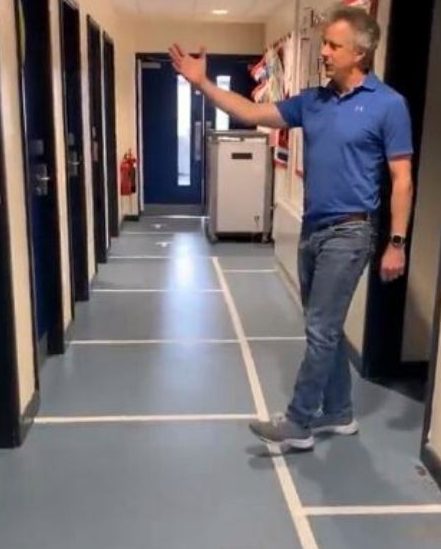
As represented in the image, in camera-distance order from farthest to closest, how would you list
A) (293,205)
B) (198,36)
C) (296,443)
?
(198,36)
(293,205)
(296,443)

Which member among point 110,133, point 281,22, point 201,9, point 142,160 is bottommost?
point 142,160

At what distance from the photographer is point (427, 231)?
11.0ft

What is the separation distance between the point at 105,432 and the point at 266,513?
0.85 meters

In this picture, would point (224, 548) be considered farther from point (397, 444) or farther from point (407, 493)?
point (397, 444)

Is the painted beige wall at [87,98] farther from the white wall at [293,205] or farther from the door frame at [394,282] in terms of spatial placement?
the door frame at [394,282]

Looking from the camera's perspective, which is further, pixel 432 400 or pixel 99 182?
pixel 99 182

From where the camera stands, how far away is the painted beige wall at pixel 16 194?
257cm

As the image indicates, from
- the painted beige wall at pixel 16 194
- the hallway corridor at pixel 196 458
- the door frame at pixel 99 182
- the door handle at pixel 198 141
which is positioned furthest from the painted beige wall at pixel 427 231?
the door handle at pixel 198 141

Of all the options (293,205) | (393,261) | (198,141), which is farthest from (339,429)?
(198,141)

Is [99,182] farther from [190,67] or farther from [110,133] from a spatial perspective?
[190,67]

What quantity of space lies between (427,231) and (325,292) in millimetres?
1094

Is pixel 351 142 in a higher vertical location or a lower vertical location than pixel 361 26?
lower

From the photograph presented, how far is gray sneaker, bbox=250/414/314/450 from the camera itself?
271 cm

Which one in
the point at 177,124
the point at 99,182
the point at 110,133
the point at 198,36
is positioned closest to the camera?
the point at 99,182
